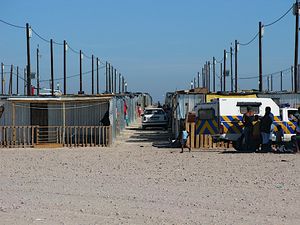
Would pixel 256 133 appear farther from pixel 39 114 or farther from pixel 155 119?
pixel 155 119

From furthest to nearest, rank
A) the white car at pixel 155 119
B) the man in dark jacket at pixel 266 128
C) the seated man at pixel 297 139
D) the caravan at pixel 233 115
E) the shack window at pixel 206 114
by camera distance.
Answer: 1. the white car at pixel 155 119
2. the shack window at pixel 206 114
3. the caravan at pixel 233 115
4. the man in dark jacket at pixel 266 128
5. the seated man at pixel 297 139

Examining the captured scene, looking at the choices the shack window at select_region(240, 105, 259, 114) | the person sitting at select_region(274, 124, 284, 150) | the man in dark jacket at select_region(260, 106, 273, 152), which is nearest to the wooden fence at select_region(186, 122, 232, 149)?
the shack window at select_region(240, 105, 259, 114)

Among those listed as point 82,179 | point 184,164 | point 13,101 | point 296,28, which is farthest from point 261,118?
point 296,28

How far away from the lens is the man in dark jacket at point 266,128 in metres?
20.8

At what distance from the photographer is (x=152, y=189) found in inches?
474

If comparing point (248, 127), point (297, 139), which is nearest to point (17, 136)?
point (248, 127)

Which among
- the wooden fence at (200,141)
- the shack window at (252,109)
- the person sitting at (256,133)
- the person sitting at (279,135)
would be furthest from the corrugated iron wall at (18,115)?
the person sitting at (279,135)

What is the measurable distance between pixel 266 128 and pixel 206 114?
3245mm

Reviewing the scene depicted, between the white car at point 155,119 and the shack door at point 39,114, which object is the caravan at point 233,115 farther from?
the white car at point 155,119

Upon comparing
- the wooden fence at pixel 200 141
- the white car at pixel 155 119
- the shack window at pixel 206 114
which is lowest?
the wooden fence at pixel 200 141

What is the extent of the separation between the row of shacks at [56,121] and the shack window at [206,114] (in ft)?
14.9

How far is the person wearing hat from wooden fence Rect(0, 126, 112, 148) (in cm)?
691

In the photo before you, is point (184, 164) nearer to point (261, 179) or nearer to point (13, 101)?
point (261, 179)

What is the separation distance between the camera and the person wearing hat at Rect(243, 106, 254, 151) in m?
21.4
